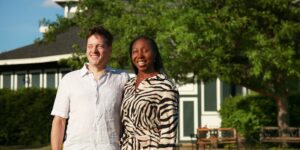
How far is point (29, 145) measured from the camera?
23703mm

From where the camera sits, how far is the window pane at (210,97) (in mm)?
23922

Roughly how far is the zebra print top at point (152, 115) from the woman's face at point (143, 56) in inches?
3.3

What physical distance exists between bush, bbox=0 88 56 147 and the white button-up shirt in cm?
1970

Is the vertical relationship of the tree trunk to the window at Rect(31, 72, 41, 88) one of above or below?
below

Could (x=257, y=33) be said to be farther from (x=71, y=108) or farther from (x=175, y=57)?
(x=71, y=108)

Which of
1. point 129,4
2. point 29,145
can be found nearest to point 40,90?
point 29,145

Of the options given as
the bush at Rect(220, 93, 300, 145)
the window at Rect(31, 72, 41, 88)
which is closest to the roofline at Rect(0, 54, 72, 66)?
the window at Rect(31, 72, 41, 88)

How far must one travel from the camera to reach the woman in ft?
12.6

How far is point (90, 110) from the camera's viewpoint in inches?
155

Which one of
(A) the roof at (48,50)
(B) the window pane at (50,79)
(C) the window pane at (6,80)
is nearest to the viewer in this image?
(A) the roof at (48,50)

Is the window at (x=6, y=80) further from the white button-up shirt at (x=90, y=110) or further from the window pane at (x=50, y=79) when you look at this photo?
the white button-up shirt at (x=90, y=110)

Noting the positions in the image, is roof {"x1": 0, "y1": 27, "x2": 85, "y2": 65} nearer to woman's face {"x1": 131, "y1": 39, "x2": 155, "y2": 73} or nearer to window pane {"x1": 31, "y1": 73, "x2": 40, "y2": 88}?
window pane {"x1": 31, "y1": 73, "x2": 40, "y2": 88}

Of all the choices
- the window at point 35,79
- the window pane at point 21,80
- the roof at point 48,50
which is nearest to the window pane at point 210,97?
the roof at point 48,50

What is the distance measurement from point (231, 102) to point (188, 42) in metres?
7.70
